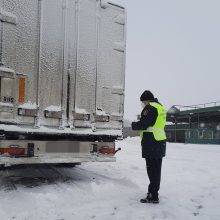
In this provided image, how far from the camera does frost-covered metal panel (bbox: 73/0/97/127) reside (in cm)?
621

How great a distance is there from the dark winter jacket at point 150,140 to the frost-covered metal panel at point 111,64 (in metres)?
1.54

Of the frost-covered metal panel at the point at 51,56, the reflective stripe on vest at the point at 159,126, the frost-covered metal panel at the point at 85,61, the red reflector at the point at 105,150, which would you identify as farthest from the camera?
the red reflector at the point at 105,150

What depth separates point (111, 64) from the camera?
22.1 ft

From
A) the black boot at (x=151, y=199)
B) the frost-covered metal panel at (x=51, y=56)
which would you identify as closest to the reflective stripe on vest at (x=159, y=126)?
the black boot at (x=151, y=199)

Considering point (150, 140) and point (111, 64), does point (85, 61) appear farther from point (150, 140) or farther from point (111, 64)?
point (150, 140)

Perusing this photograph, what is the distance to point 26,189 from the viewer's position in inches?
224

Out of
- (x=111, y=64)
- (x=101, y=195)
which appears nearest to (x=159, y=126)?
(x=101, y=195)

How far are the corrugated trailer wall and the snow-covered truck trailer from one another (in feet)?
0.05

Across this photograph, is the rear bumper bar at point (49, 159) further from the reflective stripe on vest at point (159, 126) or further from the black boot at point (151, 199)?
the black boot at point (151, 199)

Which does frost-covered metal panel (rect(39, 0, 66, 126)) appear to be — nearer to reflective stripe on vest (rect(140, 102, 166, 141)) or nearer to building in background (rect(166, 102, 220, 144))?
reflective stripe on vest (rect(140, 102, 166, 141))

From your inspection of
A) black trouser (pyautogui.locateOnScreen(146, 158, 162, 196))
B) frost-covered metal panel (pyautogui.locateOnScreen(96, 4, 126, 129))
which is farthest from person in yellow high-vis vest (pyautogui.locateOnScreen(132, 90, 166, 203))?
frost-covered metal panel (pyautogui.locateOnScreen(96, 4, 126, 129))

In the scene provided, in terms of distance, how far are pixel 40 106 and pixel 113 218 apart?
8.21ft

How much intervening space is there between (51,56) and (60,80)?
46 centimetres

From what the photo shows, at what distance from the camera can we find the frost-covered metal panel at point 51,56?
573 centimetres
